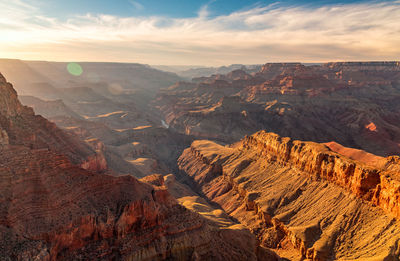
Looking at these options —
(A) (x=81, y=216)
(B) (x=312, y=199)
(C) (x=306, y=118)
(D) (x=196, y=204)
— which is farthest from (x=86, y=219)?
(C) (x=306, y=118)

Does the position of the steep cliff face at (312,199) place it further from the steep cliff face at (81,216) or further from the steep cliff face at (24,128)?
the steep cliff face at (24,128)

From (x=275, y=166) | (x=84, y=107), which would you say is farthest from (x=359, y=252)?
(x=84, y=107)

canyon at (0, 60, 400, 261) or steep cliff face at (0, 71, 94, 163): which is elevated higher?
steep cliff face at (0, 71, 94, 163)

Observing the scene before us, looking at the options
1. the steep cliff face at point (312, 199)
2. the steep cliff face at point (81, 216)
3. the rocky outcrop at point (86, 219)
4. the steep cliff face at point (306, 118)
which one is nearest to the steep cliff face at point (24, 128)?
the steep cliff face at point (81, 216)

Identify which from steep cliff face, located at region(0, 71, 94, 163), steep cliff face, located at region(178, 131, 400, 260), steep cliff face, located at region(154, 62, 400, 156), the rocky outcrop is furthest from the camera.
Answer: steep cliff face, located at region(154, 62, 400, 156)

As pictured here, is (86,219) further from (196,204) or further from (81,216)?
(196,204)

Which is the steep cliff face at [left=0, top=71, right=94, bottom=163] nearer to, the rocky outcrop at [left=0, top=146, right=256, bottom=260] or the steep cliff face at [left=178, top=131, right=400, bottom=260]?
the rocky outcrop at [left=0, top=146, right=256, bottom=260]

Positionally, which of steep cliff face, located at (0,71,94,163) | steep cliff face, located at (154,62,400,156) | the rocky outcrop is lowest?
steep cliff face, located at (154,62,400,156)

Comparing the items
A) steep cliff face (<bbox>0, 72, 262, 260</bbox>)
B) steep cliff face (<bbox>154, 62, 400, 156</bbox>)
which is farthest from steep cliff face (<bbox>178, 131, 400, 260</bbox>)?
steep cliff face (<bbox>154, 62, 400, 156</bbox>)

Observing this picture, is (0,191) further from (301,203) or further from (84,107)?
(84,107)
